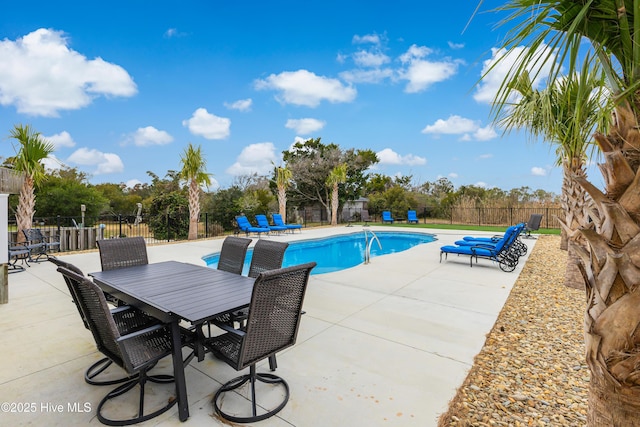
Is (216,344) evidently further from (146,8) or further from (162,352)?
(146,8)

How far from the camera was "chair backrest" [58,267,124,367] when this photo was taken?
1.76 m

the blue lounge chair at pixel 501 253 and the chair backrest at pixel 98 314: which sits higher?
the chair backrest at pixel 98 314

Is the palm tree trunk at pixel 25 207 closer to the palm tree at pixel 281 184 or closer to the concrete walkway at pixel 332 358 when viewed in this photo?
the concrete walkway at pixel 332 358

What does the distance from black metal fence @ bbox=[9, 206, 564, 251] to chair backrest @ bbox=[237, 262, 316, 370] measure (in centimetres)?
949

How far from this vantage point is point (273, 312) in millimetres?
1997

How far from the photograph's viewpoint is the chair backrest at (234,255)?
3.65 m

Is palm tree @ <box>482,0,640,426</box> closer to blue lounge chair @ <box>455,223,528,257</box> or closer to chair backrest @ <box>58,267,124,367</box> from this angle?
chair backrest @ <box>58,267,124,367</box>

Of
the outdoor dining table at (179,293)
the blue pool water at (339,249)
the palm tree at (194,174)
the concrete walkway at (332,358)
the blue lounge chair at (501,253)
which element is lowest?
the blue pool water at (339,249)

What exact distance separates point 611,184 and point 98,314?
2.77 meters

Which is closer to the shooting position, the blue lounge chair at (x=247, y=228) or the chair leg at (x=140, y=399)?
the chair leg at (x=140, y=399)

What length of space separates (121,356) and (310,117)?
2174 cm

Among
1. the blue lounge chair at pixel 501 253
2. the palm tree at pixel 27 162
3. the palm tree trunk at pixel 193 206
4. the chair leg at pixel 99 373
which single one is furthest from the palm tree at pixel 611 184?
the palm tree trunk at pixel 193 206

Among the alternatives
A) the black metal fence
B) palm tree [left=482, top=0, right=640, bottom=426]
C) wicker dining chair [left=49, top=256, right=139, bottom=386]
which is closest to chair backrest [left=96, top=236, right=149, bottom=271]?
wicker dining chair [left=49, top=256, right=139, bottom=386]

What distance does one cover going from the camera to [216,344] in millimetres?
2139
